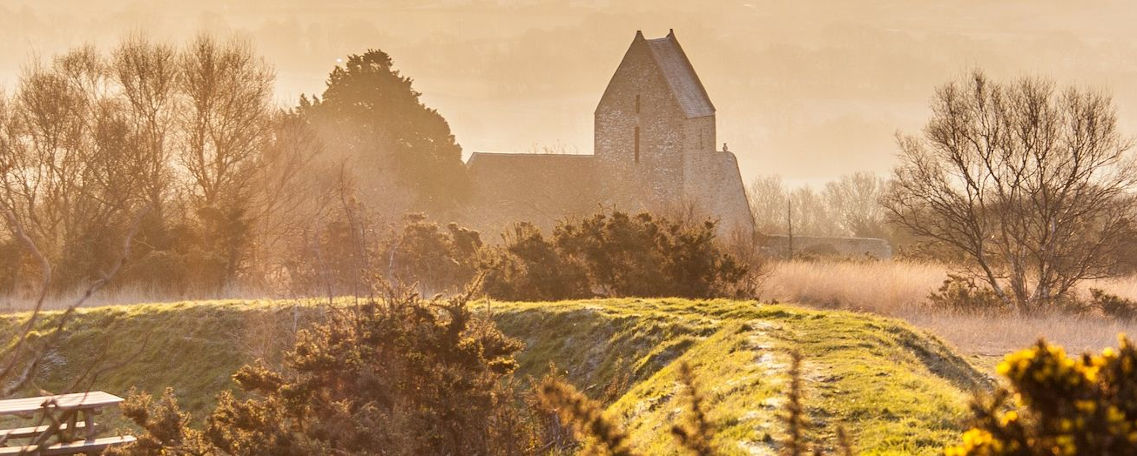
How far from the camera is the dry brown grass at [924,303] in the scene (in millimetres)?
18125

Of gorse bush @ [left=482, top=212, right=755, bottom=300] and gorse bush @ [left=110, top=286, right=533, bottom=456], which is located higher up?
gorse bush @ [left=482, top=212, right=755, bottom=300]

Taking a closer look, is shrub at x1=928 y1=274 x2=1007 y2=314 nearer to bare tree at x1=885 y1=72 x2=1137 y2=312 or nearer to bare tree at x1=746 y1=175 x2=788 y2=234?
bare tree at x1=885 y1=72 x2=1137 y2=312

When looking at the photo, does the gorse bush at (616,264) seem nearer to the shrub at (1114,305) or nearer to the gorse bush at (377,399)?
the shrub at (1114,305)

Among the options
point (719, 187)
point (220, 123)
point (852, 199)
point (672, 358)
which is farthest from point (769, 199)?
point (672, 358)

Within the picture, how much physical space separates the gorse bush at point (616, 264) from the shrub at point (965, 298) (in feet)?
15.3

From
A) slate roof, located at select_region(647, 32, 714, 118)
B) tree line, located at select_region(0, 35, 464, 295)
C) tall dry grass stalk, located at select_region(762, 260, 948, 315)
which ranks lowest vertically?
tall dry grass stalk, located at select_region(762, 260, 948, 315)

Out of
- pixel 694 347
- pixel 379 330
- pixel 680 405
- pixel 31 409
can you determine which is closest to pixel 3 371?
pixel 379 330

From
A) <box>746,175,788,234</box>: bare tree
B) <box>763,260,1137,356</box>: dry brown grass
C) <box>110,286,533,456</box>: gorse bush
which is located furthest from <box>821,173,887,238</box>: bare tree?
<box>110,286,533,456</box>: gorse bush

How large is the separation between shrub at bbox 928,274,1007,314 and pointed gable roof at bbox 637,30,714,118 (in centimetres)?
2298

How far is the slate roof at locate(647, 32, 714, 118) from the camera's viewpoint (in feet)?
152

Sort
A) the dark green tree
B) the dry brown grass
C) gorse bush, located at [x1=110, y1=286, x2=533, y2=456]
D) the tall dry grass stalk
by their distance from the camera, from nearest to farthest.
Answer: gorse bush, located at [x1=110, y1=286, x2=533, y2=456] → the dry brown grass → the tall dry grass stalk → the dark green tree

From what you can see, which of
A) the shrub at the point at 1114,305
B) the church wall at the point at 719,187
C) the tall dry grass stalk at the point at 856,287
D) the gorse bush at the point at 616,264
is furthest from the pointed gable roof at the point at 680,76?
the gorse bush at the point at 616,264

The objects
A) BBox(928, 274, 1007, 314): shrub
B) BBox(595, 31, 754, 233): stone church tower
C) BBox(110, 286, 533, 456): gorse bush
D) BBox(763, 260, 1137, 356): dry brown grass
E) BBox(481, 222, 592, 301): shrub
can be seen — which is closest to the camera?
BBox(110, 286, 533, 456): gorse bush

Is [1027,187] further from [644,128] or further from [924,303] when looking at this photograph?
[644,128]
